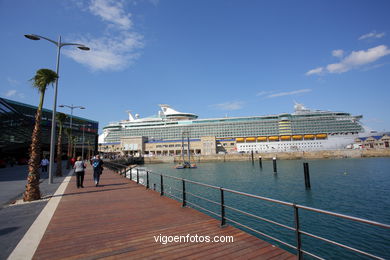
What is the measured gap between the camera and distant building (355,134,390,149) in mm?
79000

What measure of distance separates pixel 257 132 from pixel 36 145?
314 ft

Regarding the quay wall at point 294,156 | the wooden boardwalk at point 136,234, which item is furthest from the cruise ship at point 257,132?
the wooden boardwalk at point 136,234

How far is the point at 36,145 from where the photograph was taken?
8.97 m

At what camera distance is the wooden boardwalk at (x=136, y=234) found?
3646 millimetres

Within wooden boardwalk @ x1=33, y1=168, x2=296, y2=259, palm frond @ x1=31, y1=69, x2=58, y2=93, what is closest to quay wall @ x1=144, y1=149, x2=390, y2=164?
palm frond @ x1=31, y1=69, x2=58, y2=93

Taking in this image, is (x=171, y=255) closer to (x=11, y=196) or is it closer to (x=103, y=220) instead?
(x=103, y=220)

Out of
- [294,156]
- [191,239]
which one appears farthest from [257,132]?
[191,239]

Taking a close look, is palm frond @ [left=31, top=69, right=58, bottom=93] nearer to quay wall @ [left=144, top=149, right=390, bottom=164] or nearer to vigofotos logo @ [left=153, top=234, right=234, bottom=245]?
vigofotos logo @ [left=153, top=234, right=234, bottom=245]

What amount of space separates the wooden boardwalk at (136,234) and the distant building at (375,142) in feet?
330

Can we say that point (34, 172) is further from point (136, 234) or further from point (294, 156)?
point (294, 156)

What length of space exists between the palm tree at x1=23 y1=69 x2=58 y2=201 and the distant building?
337 feet

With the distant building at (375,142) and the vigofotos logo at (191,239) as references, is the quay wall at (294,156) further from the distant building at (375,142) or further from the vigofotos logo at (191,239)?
the vigofotos logo at (191,239)

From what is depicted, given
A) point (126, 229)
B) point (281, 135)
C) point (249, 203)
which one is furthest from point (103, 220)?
point (281, 135)

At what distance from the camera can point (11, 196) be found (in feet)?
30.9
